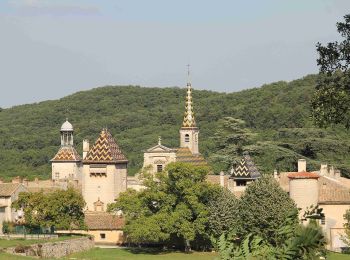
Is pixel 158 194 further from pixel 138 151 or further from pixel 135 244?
pixel 138 151

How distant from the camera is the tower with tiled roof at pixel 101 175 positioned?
233 ft

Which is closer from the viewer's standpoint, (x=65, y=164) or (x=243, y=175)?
(x=243, y=175)

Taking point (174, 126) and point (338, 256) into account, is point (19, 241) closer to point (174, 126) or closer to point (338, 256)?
point (338, 256)

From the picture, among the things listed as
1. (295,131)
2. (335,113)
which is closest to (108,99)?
(295,131)

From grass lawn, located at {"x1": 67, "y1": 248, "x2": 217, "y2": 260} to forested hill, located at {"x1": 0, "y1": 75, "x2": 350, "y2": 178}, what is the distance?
24609 mm

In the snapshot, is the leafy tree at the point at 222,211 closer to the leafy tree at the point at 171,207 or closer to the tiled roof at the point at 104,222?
the leafy tree at the point at 171,207

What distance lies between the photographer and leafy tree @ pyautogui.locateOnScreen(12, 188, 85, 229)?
61.2 metres

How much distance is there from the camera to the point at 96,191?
71312 millimetres

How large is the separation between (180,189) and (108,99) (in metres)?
140

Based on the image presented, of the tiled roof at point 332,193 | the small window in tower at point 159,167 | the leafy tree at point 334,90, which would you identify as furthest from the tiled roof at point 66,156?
the leafy tree at point 334,90

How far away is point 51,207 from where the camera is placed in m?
61.2

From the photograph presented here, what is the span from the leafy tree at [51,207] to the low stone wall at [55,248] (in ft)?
8.63

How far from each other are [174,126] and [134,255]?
96.9m

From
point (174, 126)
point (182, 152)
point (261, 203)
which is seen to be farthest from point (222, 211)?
point (174, 126)
